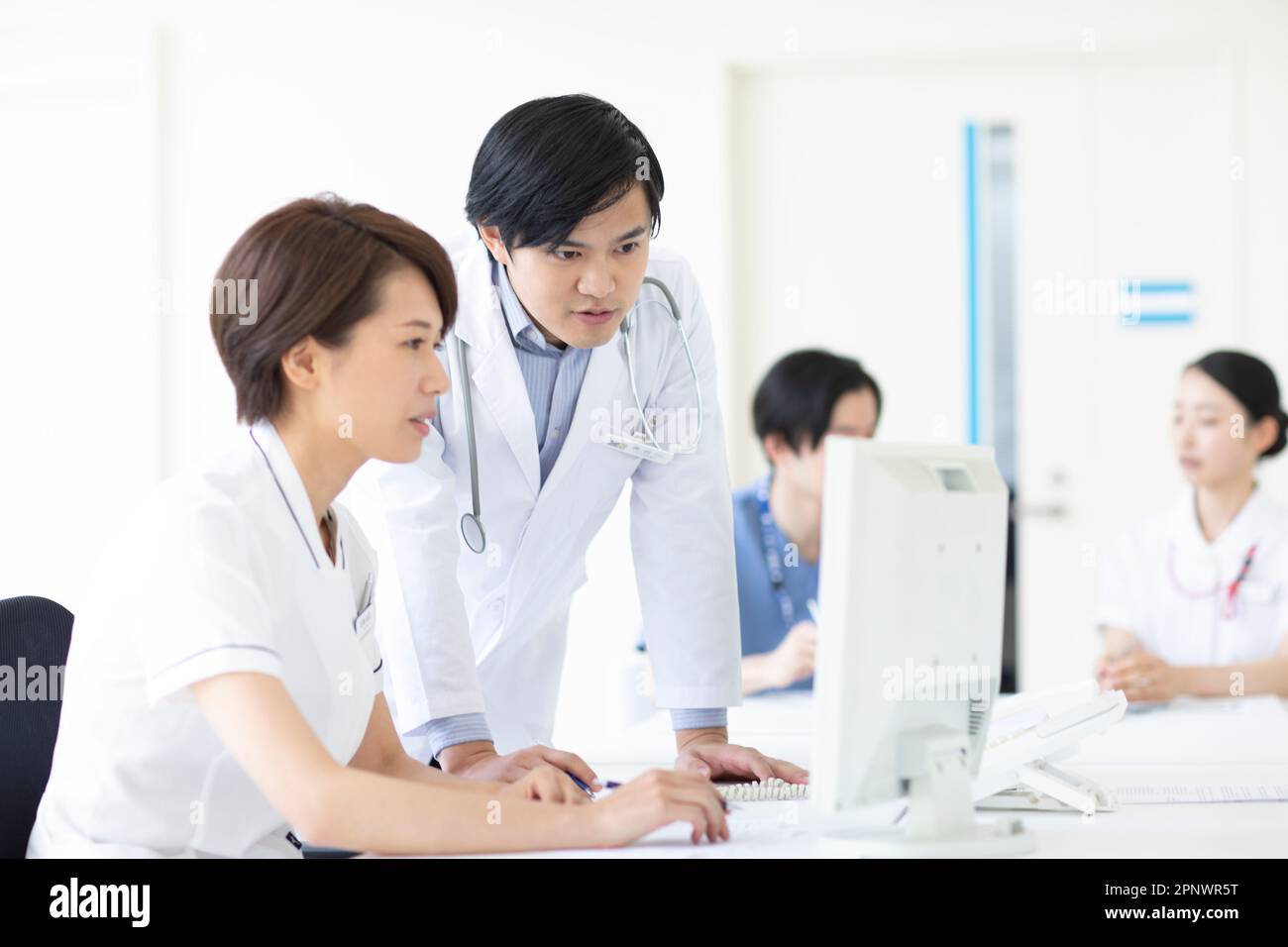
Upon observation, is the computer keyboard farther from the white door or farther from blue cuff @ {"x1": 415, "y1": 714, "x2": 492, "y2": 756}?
the white door

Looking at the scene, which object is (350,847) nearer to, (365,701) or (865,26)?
(365,701)

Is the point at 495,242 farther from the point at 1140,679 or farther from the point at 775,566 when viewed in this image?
the point at 1140,679

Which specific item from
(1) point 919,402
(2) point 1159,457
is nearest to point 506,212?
(1) point 919,402

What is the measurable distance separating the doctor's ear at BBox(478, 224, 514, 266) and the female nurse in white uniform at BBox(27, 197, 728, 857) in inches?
10.6

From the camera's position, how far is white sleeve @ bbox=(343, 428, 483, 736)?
1654 millimetres

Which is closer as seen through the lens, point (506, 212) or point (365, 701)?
point (365, 701)

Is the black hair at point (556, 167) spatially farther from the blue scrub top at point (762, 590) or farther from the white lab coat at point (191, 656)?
the blue scrub top at point (762, 590)

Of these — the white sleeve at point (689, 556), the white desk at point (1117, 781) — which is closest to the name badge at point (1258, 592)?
the white desk at point (1117, 781)

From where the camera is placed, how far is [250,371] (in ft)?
4.22

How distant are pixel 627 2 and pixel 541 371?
7.93ft

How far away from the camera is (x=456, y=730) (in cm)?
165

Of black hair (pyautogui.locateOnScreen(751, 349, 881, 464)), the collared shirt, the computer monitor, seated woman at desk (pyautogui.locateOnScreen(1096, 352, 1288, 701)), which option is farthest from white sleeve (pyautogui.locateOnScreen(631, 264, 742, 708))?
seated woman at desk (pyautogui.locateOnScreen(1096, 352, 1288, 701))

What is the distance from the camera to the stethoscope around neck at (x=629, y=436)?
174cm

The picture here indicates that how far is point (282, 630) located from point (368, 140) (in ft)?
9.99
